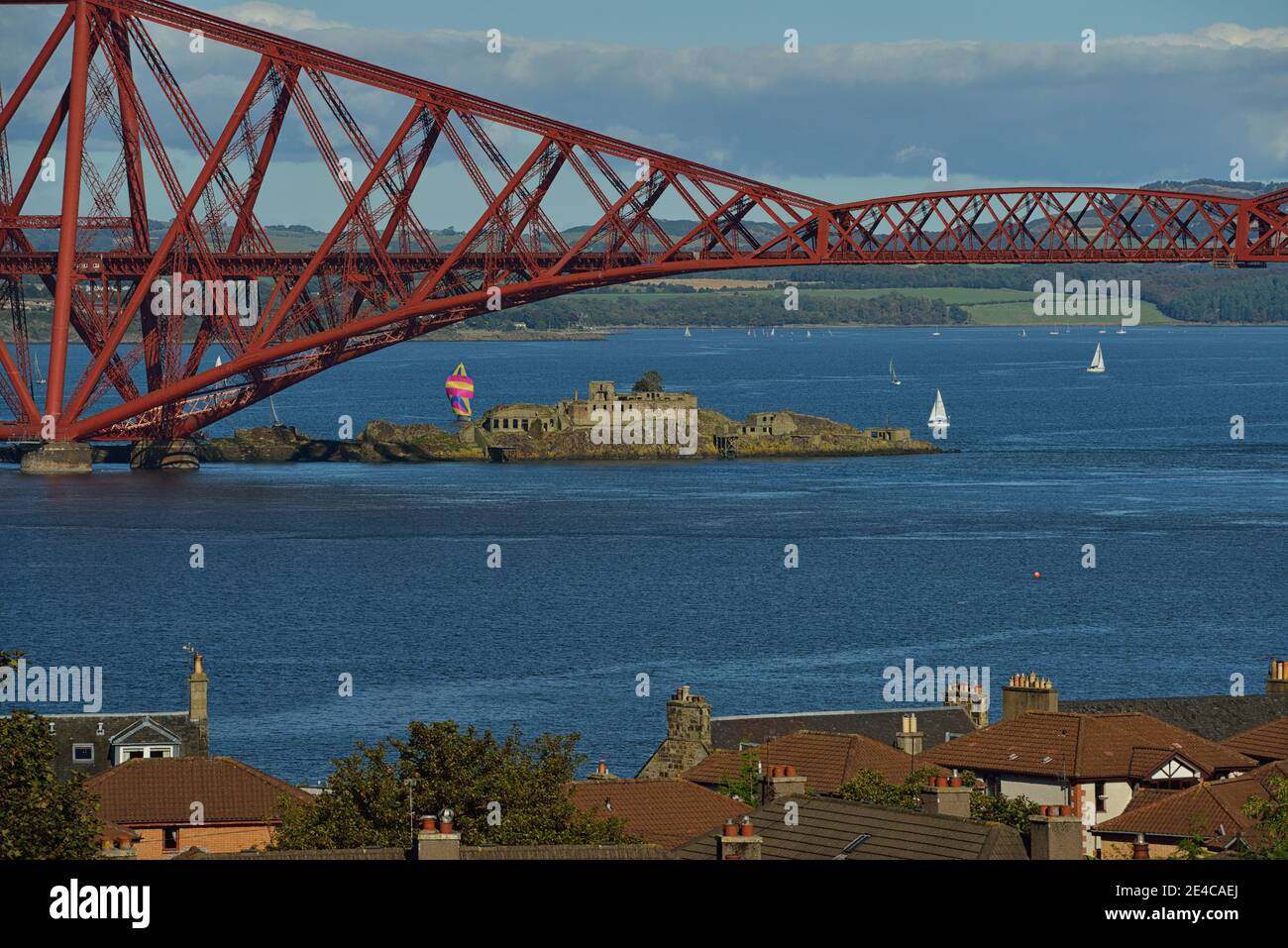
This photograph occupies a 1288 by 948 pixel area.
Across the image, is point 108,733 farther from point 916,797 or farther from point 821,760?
point 916,797

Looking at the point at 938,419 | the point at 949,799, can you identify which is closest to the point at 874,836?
the point at 949,799

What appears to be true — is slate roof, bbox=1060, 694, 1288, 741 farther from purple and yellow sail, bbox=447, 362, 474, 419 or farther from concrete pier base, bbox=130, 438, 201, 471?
purple and yellow sail, bbox=447, 362, 474, 419

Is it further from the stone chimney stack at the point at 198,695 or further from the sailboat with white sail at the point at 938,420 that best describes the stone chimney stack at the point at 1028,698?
the sailboat with white sail at the point at 938,420

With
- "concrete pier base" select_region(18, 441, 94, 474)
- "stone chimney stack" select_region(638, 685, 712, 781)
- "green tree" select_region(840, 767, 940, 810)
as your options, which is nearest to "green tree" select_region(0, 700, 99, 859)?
"green tree" select_region(840, 767, 940, 810)
